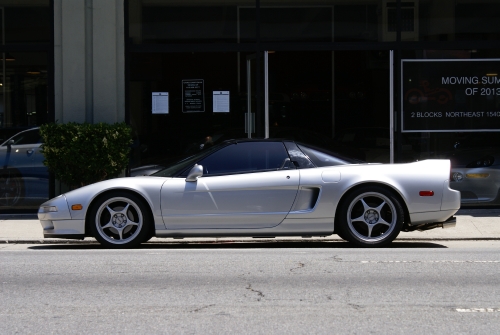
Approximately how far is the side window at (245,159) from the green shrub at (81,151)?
3668mm

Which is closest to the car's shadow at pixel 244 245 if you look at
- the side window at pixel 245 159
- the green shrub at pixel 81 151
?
the side window at pixel 245 159

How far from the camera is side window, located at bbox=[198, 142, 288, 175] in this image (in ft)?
31.0

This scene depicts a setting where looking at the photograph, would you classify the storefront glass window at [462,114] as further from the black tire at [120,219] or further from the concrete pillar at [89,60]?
the black tire at [120,219]

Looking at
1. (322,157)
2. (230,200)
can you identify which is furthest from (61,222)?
(322,157)

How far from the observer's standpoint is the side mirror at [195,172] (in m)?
9.12

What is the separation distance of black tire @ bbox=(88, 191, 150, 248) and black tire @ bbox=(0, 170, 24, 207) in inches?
191

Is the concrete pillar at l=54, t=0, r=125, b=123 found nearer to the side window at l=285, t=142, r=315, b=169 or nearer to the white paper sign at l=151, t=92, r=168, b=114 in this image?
the white paper sign at l=151, t=92, r=168, b=114

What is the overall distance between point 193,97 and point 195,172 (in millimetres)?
4778

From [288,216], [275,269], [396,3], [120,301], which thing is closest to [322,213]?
[288,216]

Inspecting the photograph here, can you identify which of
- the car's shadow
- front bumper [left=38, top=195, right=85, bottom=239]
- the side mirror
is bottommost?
the car's shadow

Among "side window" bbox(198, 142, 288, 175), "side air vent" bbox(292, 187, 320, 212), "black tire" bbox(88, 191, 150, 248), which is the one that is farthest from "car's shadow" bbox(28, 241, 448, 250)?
"side window" bbox(198, 142, 288, 175)

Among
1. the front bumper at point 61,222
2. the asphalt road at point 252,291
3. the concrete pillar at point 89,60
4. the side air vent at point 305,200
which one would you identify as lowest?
the asphalt road at point 252,291

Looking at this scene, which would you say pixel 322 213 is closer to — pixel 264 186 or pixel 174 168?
→ pixel 264 186

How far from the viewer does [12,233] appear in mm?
11391
